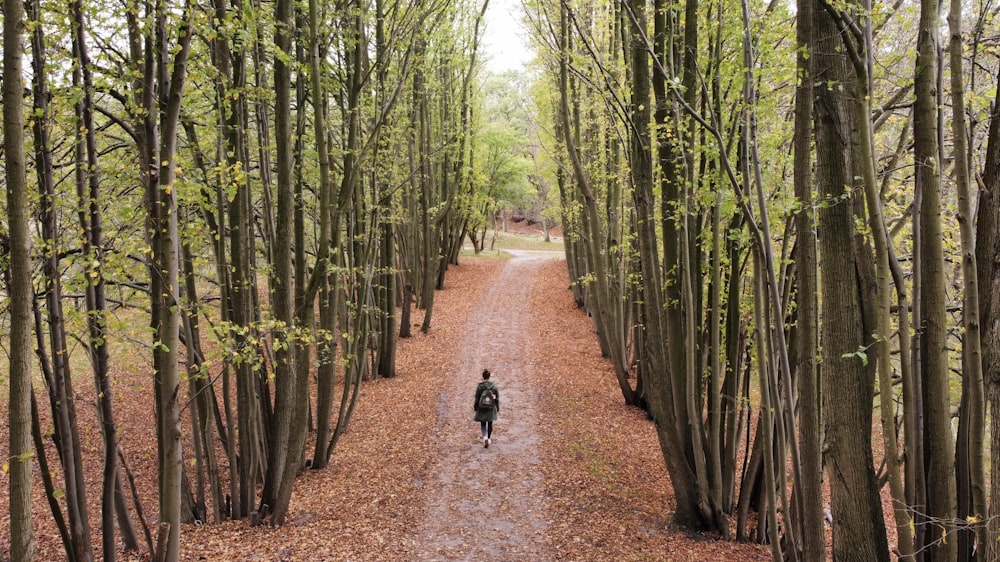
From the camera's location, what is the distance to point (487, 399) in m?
11.1

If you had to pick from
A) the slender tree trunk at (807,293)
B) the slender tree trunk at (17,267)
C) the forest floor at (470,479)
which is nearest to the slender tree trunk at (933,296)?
the slender tree trunk at (807,293)

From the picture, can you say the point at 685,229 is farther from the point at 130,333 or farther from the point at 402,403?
the point at 402,403

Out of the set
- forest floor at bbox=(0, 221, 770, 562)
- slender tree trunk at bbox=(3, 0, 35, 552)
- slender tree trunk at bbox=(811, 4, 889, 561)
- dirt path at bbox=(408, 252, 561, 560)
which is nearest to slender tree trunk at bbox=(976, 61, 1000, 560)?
slender tree trunk at bbox=(811, 4, 889, 561)

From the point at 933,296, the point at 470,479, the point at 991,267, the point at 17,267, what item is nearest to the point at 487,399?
the point at 470,479

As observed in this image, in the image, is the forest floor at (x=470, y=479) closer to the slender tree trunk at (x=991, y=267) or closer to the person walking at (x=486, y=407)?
the person walking at (x=486, y=407)

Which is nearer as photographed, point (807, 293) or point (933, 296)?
point (933, 296)

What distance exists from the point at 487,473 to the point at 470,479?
0.34 m

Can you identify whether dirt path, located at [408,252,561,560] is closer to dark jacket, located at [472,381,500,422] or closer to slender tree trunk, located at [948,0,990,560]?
dark jacket, located at [472,381,500,422]

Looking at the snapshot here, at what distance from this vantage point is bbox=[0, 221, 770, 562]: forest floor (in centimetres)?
750

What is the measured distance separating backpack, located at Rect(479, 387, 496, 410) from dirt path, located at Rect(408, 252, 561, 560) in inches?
30.4

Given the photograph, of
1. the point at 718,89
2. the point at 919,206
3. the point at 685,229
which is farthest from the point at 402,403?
the point at 919,206

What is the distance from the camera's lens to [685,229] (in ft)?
24.7

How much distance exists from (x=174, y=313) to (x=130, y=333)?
2056mm

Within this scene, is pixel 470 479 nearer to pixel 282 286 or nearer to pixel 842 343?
pixel 282 286
